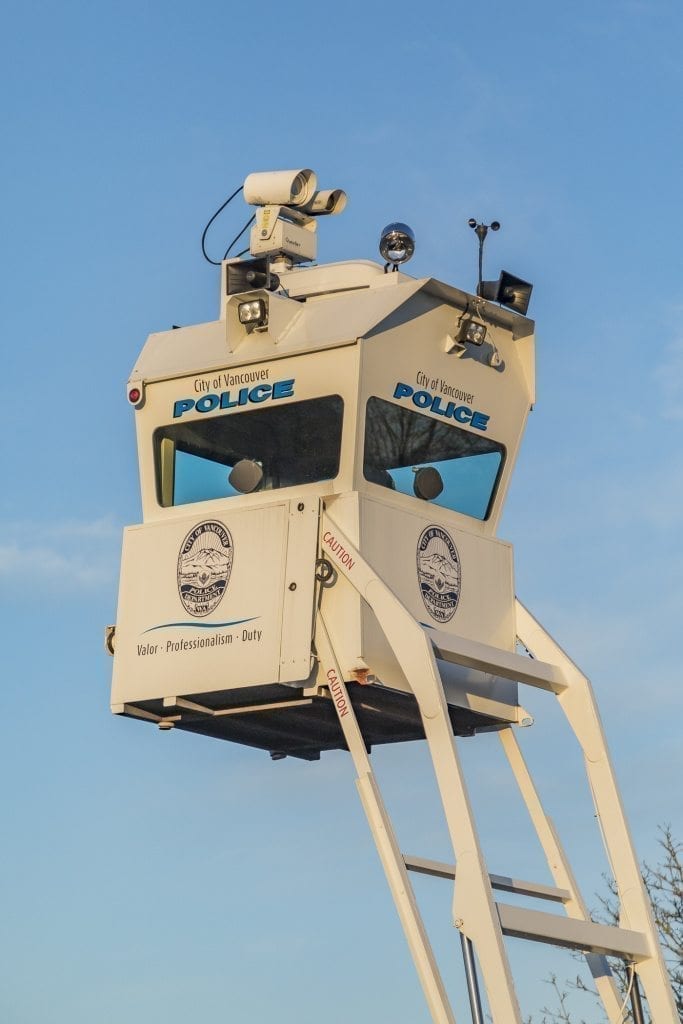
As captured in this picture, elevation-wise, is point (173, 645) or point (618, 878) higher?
point (173, 645)

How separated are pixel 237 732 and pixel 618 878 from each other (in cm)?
467

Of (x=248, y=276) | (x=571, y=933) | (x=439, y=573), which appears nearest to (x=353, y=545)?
(x=439, y=573)

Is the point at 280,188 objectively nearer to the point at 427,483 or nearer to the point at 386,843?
the point at 427,483

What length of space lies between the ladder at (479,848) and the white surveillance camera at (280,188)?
4.37m

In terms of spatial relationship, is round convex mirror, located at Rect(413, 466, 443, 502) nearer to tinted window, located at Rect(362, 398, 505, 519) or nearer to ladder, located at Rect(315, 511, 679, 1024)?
tinted window, located at Rect(362, 398, 505, 519)

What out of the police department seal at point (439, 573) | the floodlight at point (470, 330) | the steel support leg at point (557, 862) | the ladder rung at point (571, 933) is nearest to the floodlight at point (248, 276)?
the floodlight at point (470, 330)

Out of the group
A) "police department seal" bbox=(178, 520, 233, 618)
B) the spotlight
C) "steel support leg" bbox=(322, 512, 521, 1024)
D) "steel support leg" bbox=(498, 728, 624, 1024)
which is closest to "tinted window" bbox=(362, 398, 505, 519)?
"steel support leg" bbox=(322, 512, 521, 1024)

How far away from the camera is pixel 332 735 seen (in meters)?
24.0

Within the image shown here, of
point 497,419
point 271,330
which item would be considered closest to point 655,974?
point 497,419

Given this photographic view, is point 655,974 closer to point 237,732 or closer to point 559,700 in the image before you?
point 559,700

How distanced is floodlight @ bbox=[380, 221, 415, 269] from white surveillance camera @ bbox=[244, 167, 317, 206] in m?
1.52

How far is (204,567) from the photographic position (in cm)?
2277

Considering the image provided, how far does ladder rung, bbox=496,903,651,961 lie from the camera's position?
20.5 meters

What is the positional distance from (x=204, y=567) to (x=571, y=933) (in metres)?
5.46
